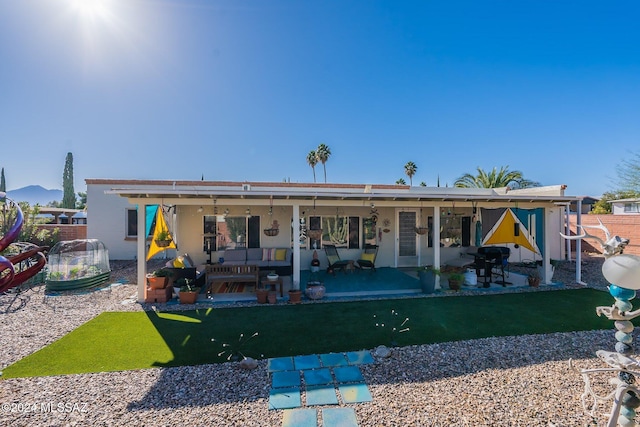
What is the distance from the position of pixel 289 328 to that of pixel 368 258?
571cm

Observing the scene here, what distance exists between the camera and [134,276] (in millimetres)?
10656

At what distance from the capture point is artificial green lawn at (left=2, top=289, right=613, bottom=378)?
15.0ft

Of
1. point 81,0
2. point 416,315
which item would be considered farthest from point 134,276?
point 416,315

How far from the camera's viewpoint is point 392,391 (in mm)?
3600

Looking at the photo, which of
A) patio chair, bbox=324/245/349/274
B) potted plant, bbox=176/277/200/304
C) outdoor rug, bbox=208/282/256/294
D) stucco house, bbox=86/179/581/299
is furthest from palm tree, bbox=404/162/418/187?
potted plant, bbox=176/277/200/304

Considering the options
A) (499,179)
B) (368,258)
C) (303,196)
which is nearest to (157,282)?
(303,196)

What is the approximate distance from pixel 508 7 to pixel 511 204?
648cm

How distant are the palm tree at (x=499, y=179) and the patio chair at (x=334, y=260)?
17010 millimetres

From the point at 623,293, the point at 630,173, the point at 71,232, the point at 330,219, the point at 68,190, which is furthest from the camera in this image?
the point at 68,190

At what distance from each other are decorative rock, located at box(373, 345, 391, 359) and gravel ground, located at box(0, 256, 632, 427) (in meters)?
0.09

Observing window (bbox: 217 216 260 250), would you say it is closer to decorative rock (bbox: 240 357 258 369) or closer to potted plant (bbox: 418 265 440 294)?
potted plant (bbox: 418 265 440 294)

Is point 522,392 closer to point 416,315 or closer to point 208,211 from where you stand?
point 416,315

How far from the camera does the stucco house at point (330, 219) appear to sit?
25.7 ft

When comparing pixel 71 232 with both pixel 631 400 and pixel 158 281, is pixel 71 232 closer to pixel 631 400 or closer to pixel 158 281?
pixel 158 281
